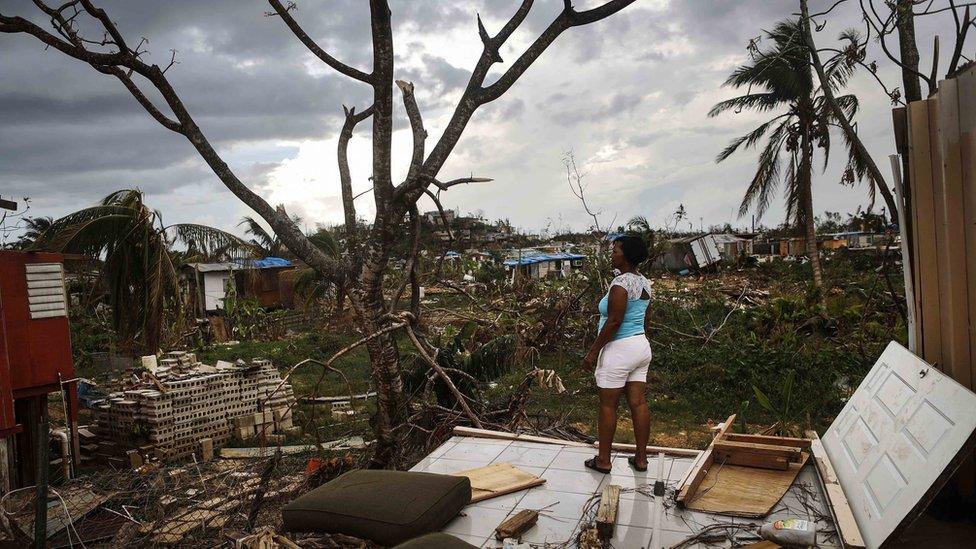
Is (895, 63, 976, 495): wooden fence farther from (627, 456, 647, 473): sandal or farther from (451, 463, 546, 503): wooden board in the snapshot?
(451, 463, 546, 503): wooden board

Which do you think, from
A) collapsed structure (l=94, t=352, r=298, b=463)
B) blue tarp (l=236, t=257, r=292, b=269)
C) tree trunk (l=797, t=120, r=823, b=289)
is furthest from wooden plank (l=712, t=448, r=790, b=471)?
blue tarp (l=236, t=257, r=292, b=269)

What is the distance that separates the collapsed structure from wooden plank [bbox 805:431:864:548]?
20.7 ft

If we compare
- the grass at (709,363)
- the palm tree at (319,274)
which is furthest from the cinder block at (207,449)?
the palm tree at (319,274)

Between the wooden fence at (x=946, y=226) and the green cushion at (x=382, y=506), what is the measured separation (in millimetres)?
3073

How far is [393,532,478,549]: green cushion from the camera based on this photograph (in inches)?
126

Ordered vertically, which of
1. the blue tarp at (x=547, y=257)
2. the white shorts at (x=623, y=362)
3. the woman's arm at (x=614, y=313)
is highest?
the blue tarp at (x=547, y=257)

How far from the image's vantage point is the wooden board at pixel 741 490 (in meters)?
4.17

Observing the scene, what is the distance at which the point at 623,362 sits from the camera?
4797mm

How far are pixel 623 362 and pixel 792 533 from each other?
62.3 inches

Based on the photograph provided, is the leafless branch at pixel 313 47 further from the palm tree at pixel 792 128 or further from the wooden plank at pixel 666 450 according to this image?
the palm tree at pixel 792 128

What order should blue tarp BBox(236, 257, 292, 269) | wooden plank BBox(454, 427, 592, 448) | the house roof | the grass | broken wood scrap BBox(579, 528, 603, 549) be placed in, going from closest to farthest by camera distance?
broken wood scrap BBox(579, 528, 603, 549) < wooden plank BBox(454, 427, 592, 448) < the grass < the house roof < blue tarp BBox(236, 257, 292, 269)

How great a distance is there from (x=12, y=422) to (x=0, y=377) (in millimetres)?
531

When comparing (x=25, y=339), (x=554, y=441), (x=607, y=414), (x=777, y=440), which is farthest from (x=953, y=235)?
(x=25, y=339)

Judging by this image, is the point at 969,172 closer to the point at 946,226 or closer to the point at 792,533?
the point at 946,226
